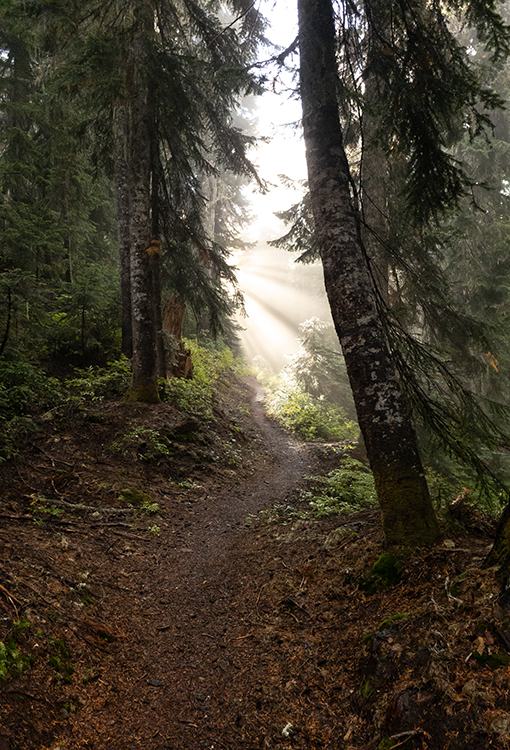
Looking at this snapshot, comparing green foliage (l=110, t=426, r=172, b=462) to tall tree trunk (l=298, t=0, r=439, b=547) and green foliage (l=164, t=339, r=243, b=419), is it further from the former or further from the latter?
tall tree trunk (l=298, t=0, r=439, b=547)

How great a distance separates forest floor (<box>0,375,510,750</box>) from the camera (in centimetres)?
229

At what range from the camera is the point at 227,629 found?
382 centimetres

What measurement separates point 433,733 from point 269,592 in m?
2.50

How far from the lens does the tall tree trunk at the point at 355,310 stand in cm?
396

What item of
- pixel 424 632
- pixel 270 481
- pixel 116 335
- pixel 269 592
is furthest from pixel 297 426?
pixel 424 632

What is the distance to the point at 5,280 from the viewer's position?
5391 millimetres

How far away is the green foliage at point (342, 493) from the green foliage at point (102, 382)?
16.8 ft

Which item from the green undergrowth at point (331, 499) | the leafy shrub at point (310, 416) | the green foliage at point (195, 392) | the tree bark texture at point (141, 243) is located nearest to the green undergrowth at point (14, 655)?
the green undergrowth at point (331, 499)

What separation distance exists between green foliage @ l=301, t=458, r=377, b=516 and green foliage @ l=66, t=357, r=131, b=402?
5130 millimetres

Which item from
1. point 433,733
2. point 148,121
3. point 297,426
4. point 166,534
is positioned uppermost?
point 148,121

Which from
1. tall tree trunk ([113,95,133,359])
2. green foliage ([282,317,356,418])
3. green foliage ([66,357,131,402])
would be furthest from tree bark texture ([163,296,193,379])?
green foliage ([282,317,356,418])

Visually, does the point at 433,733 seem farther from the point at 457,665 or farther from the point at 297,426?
the point at 297,426

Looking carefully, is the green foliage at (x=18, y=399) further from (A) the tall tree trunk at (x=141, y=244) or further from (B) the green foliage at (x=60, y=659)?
(B) the green foliage at (x=60, y=659)

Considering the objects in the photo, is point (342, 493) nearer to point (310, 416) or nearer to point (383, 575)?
point (383, 575)
